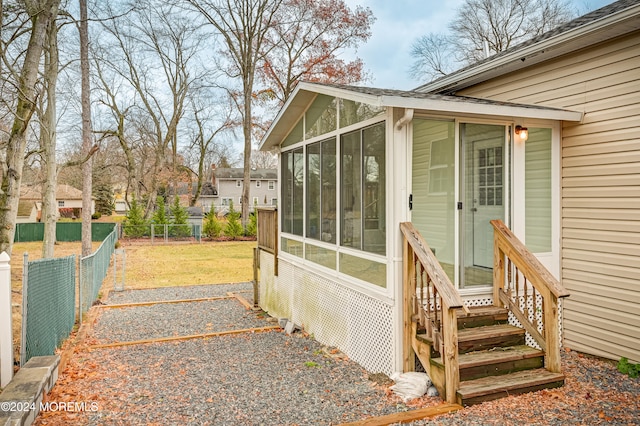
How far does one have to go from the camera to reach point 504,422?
3.52 meters

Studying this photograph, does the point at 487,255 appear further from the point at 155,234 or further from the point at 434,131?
the point at 155,234

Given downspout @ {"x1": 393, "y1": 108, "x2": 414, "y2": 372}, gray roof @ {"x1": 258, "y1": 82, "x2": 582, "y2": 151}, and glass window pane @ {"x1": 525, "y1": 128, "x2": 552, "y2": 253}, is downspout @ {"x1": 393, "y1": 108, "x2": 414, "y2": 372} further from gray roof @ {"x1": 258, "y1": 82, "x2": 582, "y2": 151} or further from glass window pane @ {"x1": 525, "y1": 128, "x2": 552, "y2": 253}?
glass window pane @ {"x1": 525, "y1": 128, "x2": 552, "y2": 253}

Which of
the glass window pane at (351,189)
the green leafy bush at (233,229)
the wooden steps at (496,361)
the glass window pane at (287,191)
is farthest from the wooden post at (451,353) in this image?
the green leafy bush at (233,229)

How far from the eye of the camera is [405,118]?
4.36 m

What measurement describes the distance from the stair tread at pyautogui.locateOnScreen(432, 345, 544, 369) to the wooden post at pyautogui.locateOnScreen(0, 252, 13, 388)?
377 cm

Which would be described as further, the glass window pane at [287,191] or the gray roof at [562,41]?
the glass window pane at [287,191]

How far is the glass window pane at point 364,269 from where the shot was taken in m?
4.83

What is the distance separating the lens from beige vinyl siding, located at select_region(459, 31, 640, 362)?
4.90 meters

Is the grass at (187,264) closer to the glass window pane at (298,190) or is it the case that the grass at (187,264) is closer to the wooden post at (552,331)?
the glass window pane at (298,190)

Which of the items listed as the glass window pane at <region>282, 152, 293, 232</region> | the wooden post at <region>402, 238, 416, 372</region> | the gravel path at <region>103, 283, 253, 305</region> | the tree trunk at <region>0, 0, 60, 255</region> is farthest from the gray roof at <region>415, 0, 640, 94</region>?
the gravel path at <region>103, 283, 253, 305</region>

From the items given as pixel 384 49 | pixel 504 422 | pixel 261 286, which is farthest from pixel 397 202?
pixel 384 49

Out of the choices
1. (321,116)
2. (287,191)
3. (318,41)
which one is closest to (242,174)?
(318,41)

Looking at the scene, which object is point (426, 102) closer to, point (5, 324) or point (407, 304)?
point (407, 304)

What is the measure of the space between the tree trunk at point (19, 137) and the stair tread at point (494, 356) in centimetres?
640
